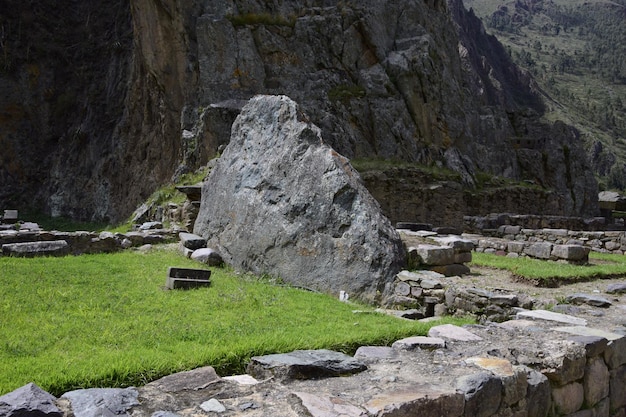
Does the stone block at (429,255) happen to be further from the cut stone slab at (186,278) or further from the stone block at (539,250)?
the stone block at (539,250)

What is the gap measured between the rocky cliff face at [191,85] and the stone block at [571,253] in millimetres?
16920

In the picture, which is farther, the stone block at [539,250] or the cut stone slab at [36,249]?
the stone block at [539,250]

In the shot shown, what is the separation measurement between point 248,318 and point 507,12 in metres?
180

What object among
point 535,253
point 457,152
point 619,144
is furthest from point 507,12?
point 535,253

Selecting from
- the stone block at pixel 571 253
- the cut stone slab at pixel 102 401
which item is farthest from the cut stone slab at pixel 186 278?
the stone block at pixel 571 253

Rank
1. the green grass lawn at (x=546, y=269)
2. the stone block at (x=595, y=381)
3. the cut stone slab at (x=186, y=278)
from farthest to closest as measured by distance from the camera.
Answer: the green grass lawn at (x=546, y=269)
the cut stone slab at (x=186, y=278)
the stone block at (x=595, y=381)

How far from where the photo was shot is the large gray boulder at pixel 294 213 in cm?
962

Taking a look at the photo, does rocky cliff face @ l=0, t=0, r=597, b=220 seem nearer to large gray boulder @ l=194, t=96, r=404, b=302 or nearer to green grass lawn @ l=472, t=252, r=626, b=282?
large gray boulder @ l=194, t=96, r=404, b=302

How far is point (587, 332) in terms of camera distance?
18.8ft

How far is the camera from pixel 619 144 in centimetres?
9900

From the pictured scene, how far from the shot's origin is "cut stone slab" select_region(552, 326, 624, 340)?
5.64m

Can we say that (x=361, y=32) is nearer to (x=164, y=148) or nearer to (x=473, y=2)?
(x=164, y=148)

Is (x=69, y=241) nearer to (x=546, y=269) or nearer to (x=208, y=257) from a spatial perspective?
(x=208, y=257)

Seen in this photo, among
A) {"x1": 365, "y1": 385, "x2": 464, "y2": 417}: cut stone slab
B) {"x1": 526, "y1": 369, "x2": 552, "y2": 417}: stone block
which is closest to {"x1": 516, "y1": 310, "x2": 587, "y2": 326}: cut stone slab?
{"x1": 526, "y1": 369, "x2": 552, "y2": 417}: stone block
